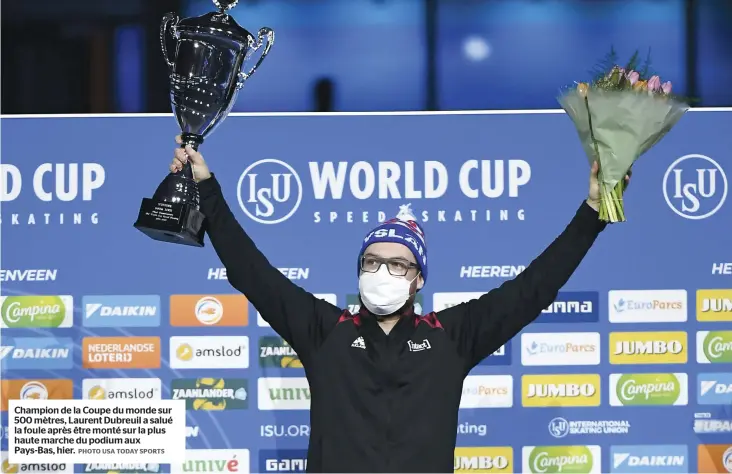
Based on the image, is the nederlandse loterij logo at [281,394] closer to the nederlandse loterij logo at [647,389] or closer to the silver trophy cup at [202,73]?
the silver trophy cup at [202,73]

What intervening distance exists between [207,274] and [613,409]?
5.32ft

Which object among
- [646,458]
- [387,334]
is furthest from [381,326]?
[646,458]

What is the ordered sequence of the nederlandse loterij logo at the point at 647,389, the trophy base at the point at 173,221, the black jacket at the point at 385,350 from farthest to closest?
the nederlandse loterij logo at the point at 647,389, the trophy base at the point at 173,221, the black jacket at the point at 385,350

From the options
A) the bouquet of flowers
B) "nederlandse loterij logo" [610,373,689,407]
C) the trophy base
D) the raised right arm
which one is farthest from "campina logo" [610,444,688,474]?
the trophy base

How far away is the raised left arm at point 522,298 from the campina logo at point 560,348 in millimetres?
1003

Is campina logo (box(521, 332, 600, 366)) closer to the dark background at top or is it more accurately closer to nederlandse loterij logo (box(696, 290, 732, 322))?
nederlandse loterij logo (box(696, 290, 732, 322))

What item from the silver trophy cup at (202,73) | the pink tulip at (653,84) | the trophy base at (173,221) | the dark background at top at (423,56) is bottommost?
the trophy base at (173,221)

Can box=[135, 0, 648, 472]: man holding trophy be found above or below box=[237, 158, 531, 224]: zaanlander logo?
below

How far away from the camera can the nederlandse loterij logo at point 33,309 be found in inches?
133

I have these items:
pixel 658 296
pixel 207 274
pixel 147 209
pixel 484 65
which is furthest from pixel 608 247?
pixel 147 209

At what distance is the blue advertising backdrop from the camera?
3.37m

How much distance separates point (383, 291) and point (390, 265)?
0.28 ft

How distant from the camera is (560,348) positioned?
338 centimetres

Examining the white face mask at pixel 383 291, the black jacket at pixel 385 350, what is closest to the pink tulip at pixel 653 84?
the black jacket at pixel 385 350
